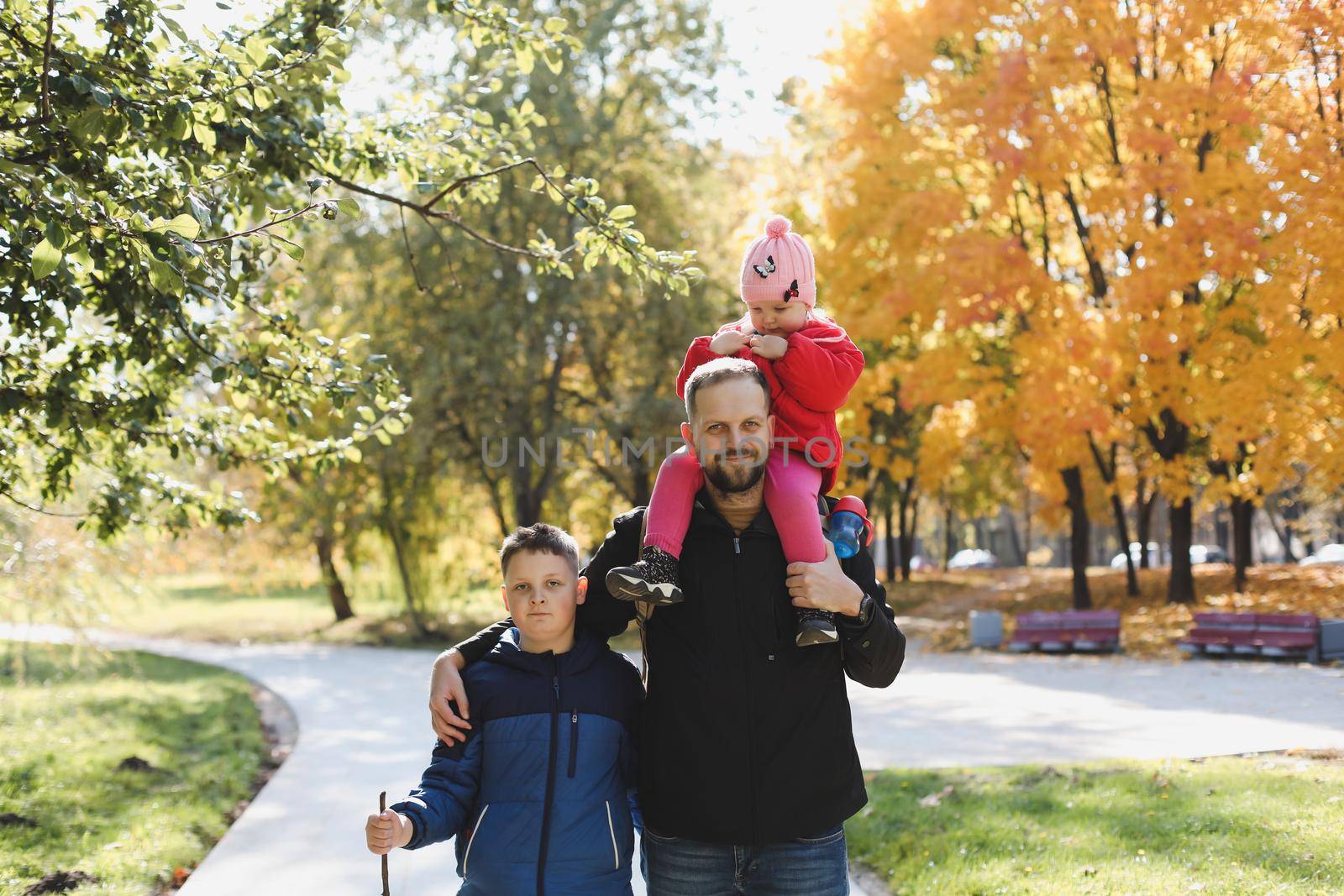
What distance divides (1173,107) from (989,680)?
7376 mm

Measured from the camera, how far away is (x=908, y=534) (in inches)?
1577

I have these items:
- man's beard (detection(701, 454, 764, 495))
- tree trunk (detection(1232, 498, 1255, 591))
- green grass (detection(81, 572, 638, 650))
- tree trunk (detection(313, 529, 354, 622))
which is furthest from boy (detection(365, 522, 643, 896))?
tree trunk (detection(313, 529, 354, 622))

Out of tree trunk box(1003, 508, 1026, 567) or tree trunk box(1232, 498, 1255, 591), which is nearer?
tree trunk box(1232, 498, 1255, 591)

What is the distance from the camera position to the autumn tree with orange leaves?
12320 mm

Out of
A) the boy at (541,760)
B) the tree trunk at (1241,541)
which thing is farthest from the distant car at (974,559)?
the boy at (541,760)

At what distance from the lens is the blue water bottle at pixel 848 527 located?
3.00m

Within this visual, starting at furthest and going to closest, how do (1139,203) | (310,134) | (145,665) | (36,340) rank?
(145,665)
(1139,203)
(36,340)
(310,134)

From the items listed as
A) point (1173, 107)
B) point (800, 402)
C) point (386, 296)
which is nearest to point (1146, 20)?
point (1173, 107)

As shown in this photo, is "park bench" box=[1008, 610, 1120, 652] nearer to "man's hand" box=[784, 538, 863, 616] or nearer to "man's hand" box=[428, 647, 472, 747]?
"man's hand" box=[784, 538, 863, 616]

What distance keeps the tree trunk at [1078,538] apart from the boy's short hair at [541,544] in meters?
18.1

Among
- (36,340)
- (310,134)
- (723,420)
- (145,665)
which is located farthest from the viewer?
(145,665)

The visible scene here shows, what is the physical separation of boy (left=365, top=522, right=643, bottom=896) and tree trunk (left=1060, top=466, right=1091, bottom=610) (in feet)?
59.4

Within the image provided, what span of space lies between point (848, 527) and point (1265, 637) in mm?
12850

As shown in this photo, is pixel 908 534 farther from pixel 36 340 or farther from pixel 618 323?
pixel 36 340
